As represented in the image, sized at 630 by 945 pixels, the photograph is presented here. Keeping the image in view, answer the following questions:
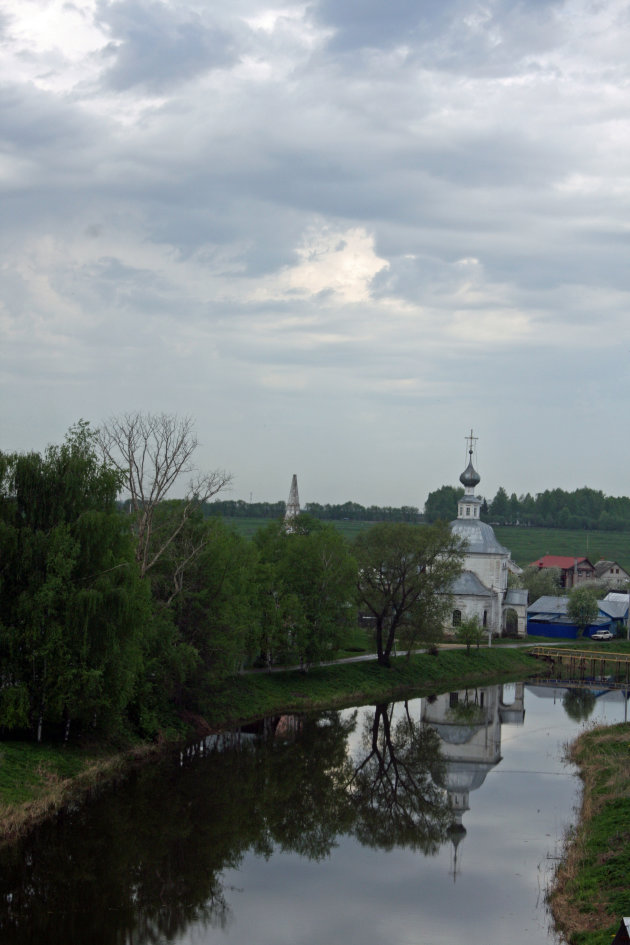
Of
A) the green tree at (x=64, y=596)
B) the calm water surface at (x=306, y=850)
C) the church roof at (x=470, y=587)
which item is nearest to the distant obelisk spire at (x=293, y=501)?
the church roof at (x=470, y=587)

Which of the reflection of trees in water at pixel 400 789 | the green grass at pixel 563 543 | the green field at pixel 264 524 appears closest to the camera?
the reflection of trees in water at pixel 400 789

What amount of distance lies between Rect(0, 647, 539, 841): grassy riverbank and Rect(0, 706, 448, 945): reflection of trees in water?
2.62 ft

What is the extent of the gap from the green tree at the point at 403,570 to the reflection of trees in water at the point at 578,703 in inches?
304

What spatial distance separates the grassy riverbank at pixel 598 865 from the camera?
55.9ft

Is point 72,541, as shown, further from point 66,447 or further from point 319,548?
point 319,548

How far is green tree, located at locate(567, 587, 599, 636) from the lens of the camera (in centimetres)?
7044

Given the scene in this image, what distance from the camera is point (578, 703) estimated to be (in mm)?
A: 46938

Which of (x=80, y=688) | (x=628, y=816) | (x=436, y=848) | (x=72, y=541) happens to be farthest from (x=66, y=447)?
(x=628, y=816)

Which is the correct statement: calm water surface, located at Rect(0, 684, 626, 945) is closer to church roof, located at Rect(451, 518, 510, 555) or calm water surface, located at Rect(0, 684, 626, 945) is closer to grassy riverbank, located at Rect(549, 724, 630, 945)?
grassy riverbank, located at Rect(549, 724, 630, 945)

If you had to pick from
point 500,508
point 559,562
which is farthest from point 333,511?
point 559,562

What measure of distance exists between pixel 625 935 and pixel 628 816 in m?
11.3

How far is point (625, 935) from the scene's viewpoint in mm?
12055

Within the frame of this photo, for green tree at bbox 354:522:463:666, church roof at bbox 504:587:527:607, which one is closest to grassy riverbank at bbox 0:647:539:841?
green tree at bbox 354:522:463:666

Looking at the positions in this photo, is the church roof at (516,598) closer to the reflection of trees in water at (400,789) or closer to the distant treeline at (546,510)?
the reflection of trees in water at (400,789)
